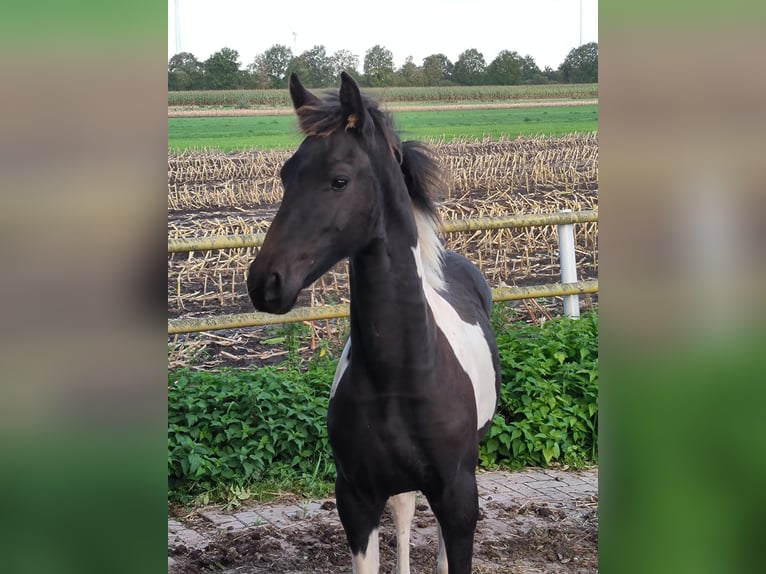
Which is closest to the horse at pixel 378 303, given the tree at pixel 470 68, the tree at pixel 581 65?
the tree at pixel 581 65

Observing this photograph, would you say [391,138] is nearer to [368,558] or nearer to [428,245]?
[428,245]

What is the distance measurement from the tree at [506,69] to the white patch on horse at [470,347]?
602 centimetres

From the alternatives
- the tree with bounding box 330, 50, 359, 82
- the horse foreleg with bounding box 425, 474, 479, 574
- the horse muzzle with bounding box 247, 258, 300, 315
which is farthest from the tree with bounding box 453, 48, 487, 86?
the horse muzzle with bounding box 247, 258, 300, 315

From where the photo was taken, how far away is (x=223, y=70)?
7094 millimetres

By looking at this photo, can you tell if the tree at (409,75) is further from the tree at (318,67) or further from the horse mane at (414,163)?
the horse mane at (414,163)

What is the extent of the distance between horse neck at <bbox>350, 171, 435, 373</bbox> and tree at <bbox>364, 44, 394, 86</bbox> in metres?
5.00

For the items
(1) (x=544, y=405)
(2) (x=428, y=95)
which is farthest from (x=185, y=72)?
(1) (x=544, y=405)

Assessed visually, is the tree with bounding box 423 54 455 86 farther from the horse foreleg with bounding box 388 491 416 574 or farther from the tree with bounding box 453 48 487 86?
the horse foreleg with bounding box 388 491 416 574

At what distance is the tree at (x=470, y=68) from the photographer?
796 centimetres

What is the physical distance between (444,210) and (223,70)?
7.74ft
